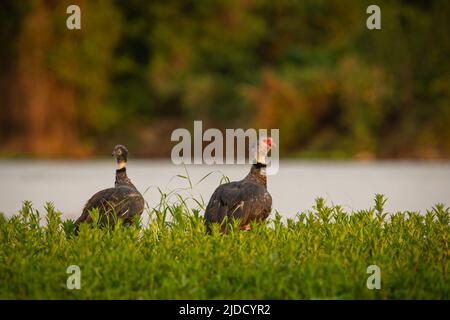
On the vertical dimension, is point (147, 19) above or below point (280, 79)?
above

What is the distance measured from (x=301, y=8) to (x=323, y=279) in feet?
122

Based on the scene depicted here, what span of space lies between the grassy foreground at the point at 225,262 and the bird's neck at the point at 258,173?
844 mm

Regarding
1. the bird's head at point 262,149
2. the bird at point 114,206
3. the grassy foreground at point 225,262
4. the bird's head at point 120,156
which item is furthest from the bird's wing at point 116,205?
the bird's head at point 262,149

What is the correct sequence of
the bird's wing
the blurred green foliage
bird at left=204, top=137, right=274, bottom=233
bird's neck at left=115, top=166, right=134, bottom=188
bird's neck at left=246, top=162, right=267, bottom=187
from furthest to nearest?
the blurred green foliage
bird's neck at left=115, top=166, right=134, bottom=188
bird's neck at left=246, top=162, right=267, bottom=187
the bird's wing
bird at left=204, top=137, right=274, bottom=233

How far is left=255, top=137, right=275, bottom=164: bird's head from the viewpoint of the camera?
33.1ft

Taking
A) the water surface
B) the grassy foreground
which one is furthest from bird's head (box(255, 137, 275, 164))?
the water surface

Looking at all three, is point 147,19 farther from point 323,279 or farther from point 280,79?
point 323,279

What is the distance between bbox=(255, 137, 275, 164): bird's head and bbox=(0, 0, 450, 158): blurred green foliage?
959 inches

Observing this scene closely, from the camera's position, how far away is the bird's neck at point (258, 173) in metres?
9.95

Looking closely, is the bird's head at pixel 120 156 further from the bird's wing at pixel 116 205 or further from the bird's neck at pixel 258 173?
the bird's neck at pixel 258 173

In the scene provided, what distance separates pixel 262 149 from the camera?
10242 millimetres

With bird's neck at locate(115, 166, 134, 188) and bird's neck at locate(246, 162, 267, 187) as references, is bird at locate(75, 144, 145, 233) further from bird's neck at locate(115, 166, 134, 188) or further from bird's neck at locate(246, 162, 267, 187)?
bird's neck at locate(246, 162, 267, 187)

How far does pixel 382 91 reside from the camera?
1422 inches

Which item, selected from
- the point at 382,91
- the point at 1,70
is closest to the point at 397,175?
the point at 382,91
